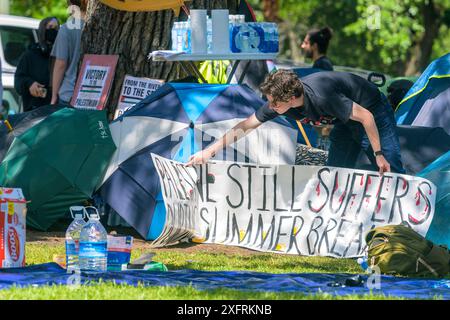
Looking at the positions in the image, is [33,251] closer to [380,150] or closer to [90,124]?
[90,124]

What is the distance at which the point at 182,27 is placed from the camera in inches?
424

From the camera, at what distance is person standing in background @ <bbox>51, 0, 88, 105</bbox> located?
11.9 metres

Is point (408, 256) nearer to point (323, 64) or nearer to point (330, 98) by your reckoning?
point (330, 98)

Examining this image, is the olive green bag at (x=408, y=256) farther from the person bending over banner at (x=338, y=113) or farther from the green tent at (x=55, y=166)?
the green tent at (x=55, y=166)

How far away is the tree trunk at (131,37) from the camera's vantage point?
11594mm

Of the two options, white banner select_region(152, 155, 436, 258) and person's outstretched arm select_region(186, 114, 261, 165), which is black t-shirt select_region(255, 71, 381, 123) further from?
white banner select_region(152, 155, 436, 258)

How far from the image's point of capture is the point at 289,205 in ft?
30.8

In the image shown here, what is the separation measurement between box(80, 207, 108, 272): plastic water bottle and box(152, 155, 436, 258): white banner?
2.11 m

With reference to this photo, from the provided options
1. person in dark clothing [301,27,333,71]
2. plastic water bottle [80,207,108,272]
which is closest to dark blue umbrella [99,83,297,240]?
plastic water bottle [80,207,108,272]

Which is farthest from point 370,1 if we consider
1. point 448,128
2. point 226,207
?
point 226,207

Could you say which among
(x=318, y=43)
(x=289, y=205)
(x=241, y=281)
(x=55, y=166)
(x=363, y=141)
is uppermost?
(x=318, y=43)

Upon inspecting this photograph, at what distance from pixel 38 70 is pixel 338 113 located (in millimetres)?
5070

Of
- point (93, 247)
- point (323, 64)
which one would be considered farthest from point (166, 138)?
point (323, 64)

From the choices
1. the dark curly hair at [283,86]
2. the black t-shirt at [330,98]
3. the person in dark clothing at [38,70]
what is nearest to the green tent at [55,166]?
the black t-shirt at [330,98]
